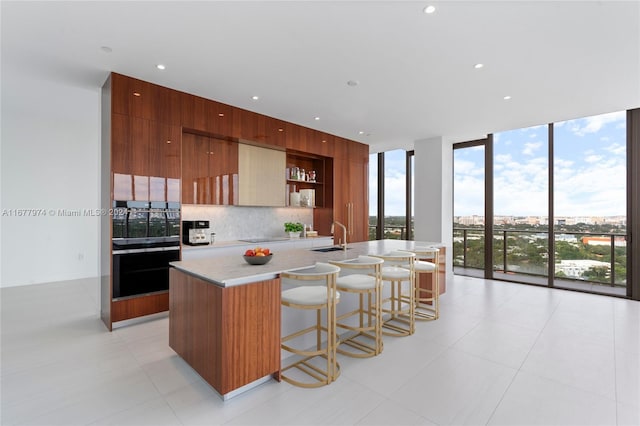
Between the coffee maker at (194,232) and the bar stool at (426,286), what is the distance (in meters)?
2.89

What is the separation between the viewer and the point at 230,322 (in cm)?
199

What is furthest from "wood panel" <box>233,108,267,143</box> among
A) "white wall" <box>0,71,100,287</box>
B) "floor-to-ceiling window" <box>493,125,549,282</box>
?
"floor-to-ceiling window" <box>493,125,549,282</box>

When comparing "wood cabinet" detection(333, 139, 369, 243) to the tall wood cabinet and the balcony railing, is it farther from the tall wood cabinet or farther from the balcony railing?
the balcony railing

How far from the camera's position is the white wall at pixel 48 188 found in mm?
4969

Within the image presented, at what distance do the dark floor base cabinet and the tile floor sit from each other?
6.0 inches

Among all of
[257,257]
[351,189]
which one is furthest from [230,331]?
[351,189]

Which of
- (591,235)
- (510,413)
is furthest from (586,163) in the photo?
(510,413)

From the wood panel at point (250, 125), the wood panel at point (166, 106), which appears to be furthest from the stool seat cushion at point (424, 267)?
the wood panel at point (166, 106)

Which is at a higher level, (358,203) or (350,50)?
(350,50)

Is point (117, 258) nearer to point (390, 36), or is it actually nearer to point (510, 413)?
point (390, 36)

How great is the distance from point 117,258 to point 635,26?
5277 millimetres

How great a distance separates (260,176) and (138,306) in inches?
99.8

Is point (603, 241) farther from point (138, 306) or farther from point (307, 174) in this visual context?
point (138, 306)

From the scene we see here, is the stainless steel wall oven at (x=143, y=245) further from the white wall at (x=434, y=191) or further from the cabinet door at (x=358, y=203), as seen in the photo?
the white wall at (x=434, y=191)
